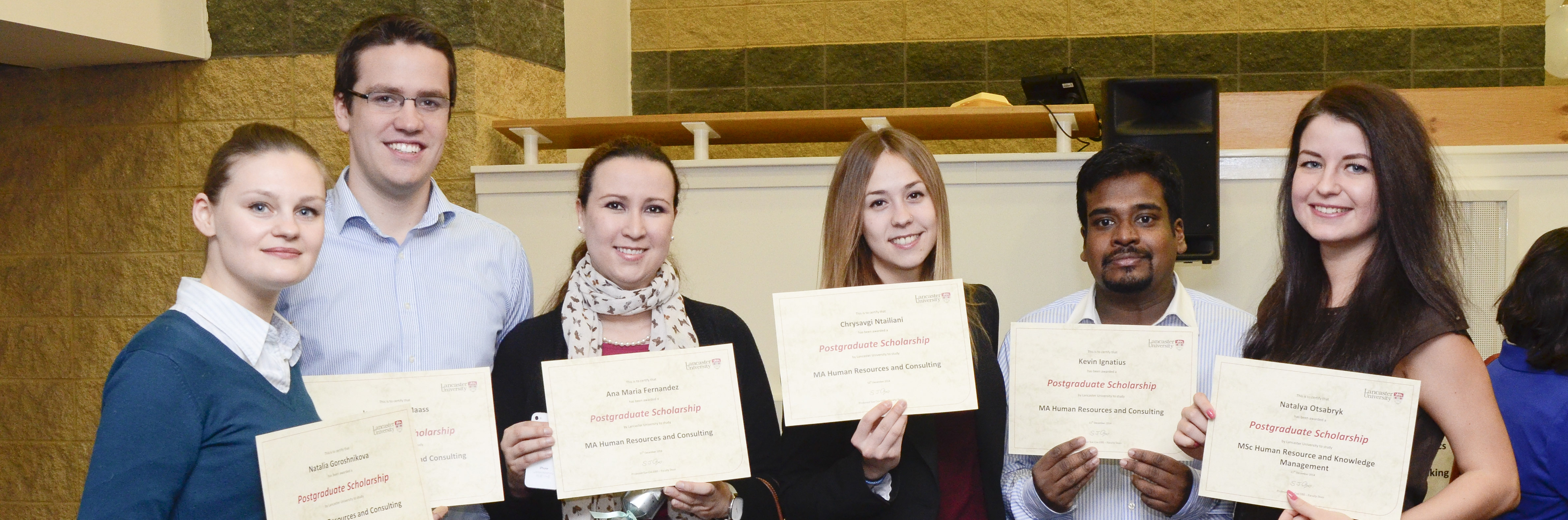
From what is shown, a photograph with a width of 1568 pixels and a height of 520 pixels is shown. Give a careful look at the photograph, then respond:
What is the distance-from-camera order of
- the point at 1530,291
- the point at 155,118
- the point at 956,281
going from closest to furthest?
1. the point at 956,281
2. the point at 1530,291
3. the point at 155,118

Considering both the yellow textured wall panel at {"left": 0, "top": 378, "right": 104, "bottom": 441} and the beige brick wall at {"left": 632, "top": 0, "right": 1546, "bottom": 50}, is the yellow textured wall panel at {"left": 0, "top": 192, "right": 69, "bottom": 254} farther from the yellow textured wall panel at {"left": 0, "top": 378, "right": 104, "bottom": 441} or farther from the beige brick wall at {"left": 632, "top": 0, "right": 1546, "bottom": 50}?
the beige brick wall at {"left": 632, "top": 0, "right": 1546, "bottom": 50}

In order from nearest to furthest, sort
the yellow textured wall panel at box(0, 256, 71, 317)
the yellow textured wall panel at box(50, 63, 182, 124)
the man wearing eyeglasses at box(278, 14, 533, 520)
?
1. the man wearing eyeglasses at box(278, 14, 533, 520)
2. the yellow textured wall panel at box(50, 63, 182, 124)
3. the yellow textured wall panel at box(0, 256, 71, 317)

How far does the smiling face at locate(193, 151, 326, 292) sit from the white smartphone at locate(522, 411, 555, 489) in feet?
1.53

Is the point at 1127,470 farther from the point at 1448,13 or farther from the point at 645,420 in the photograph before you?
the point at 1448,13

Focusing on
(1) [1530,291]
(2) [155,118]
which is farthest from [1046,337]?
(2) [155,118]

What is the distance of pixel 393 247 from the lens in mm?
2150

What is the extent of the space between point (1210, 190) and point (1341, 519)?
1.82m

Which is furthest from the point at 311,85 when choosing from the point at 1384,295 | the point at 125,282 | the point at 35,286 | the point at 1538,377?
the point at 1538,377

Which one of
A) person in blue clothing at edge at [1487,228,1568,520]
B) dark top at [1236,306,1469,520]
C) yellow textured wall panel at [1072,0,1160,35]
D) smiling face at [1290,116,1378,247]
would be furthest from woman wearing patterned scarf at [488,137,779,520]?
yellow textured wall panel at [1072,0,1160,35]

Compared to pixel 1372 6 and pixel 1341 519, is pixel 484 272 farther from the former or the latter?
pixel 1372 6

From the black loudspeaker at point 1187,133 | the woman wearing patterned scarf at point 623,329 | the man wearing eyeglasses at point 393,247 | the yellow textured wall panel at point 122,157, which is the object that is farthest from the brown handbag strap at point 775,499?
the yellow textured wall panel at point 122,157

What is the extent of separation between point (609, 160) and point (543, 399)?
0.50m

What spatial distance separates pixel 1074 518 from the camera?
208 centimetres

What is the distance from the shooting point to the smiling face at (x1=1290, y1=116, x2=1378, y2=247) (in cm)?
183
